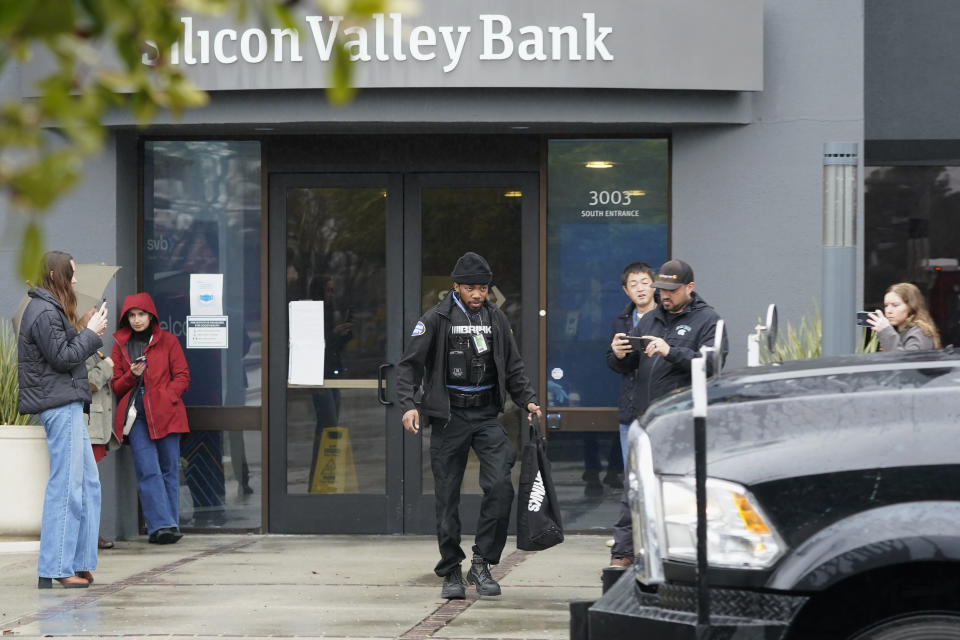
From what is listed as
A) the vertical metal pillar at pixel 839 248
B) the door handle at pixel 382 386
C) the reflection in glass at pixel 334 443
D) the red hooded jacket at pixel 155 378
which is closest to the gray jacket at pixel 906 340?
the vertical metal pillar at pixel 839 248

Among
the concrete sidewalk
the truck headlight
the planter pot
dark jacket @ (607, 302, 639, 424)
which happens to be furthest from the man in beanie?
the truck headlight

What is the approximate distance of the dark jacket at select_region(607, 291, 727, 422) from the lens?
301 inches

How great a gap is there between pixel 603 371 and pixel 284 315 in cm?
241

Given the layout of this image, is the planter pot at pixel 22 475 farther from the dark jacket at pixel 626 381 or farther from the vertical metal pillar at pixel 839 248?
the vertical metal pillar at pixel 839 248

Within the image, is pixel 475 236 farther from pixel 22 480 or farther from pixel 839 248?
pixel 22 480

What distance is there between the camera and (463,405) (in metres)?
7.57

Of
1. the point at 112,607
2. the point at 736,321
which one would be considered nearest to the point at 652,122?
the point at 736,321

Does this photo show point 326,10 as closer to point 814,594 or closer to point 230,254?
point 814,594

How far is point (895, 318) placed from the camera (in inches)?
316

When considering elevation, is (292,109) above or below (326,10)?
above

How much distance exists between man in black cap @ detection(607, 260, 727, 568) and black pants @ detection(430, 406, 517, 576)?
0.71 m

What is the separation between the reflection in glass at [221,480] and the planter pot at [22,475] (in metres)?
1.23

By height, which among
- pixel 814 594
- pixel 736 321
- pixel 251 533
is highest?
pixel 736 321

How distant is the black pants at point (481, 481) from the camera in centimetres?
747
